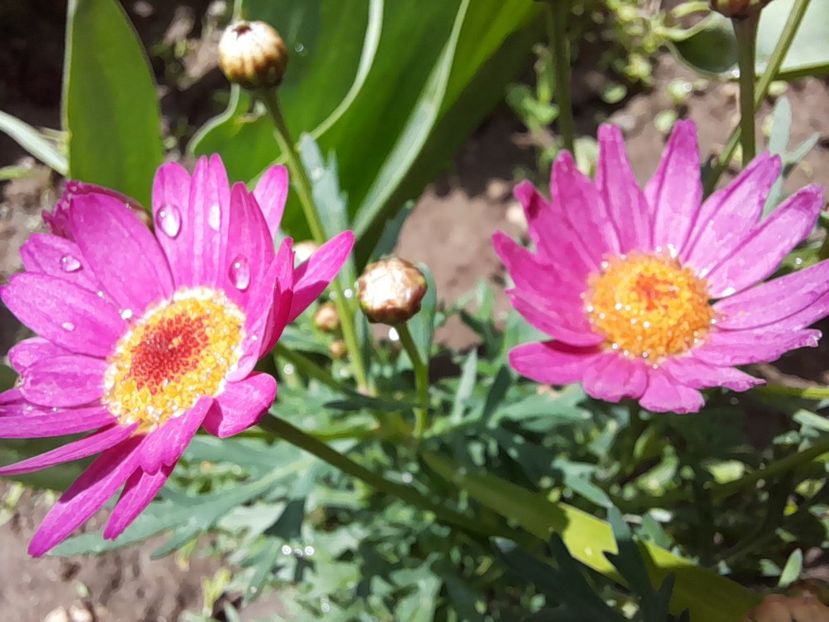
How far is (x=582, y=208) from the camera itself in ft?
2.60

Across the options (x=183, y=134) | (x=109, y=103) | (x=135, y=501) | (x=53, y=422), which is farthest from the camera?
(x=183, y=134)

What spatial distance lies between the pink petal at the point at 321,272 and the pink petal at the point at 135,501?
0.14 meters

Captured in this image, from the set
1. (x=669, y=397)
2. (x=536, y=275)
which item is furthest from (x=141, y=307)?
(x=669, y=397)

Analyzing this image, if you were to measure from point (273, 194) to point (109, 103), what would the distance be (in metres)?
0.48

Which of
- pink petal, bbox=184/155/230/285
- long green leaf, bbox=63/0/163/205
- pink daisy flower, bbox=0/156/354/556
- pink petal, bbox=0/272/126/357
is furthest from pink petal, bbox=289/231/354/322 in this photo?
long green leaf, bbox=63/0/163/205

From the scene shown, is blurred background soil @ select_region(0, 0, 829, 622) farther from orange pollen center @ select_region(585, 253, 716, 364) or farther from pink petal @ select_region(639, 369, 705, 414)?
pink petal @ select_region(639, 369, 705, 414)

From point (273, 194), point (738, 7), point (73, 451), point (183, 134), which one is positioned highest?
point (738, 7)

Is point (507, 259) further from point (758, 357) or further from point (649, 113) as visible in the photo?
point (649, 113)

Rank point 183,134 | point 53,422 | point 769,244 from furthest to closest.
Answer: point 183,134 → point 769,244 → point 53,422

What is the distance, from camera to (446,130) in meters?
1.29

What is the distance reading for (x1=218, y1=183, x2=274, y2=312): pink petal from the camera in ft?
1.92

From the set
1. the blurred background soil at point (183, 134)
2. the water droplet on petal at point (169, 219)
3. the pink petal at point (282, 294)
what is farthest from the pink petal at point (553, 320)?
the blurred background soil at point (183, 134)

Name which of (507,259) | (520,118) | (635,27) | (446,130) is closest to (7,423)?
(507,259)

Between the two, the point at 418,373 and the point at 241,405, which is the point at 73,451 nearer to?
the point at 241,405
